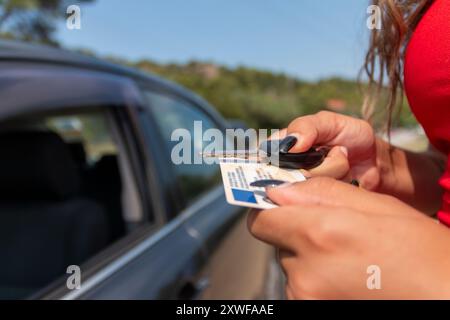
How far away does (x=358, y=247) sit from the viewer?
665mm

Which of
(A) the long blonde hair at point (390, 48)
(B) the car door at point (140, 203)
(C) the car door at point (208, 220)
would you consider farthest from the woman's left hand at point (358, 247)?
(C) the car door at point (208, 220)

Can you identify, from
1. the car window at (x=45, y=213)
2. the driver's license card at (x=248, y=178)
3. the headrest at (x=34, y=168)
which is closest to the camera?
the driver's license card at (x=248, y=178)

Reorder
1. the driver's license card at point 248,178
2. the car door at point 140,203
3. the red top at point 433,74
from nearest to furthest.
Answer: the driver's license card at point 248,178 → the red top at point 433,74 → the car door at point 140,203

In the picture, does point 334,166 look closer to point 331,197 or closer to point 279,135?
point 279,135

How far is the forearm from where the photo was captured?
1.33 metres

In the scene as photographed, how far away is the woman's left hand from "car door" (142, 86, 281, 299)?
3.81ft

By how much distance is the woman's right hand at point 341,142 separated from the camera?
99cm

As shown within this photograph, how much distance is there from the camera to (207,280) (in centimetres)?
195

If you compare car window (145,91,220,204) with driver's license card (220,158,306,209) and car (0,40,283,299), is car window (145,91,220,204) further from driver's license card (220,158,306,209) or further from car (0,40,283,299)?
driver's license card (220,158,306,209)

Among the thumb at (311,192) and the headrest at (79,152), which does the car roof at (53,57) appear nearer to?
the thumb at (311,192)

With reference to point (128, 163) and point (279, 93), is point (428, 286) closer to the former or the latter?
point (128, 163)

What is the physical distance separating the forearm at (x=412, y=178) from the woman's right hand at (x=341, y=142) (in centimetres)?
7

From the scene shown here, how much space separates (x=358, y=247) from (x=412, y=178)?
2.59 ft

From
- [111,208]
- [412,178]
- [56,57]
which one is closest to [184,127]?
[111,208]
